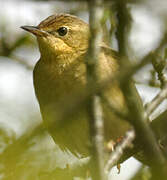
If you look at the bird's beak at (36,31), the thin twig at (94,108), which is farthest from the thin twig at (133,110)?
the bird's beak at (36,31)

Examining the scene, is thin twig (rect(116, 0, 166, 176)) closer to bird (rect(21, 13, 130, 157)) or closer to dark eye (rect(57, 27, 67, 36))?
bird (rect(21, 13, 130, 157))

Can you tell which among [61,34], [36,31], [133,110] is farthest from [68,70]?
[133,110]

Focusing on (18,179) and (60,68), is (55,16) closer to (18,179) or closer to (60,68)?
(60,68)

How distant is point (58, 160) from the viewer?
124 inches

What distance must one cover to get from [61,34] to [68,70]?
1.01 metres

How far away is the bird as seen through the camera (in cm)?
585

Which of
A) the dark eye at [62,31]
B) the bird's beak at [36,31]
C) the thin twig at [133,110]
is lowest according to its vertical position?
the dark eye at [62,31]

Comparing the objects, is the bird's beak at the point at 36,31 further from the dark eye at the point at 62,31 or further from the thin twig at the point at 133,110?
the thin twig at the point at 133,110

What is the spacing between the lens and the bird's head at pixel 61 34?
254 inches

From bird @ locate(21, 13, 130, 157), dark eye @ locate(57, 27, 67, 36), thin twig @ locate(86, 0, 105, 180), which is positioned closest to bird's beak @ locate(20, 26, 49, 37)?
bird @ locate(21, 13, 130, 157)

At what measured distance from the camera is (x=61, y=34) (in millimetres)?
6844

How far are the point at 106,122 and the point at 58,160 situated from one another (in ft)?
9.53

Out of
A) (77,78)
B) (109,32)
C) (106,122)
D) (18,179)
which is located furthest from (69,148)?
(18,179)

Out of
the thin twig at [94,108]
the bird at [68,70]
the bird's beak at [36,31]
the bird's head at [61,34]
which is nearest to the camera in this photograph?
the thin twig at [94,108]
